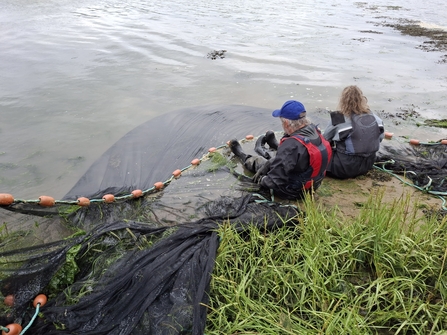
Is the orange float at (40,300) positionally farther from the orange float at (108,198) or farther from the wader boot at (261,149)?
the wader boot at (261,149)

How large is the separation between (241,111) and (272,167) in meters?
3.34

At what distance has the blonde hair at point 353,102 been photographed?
425cm

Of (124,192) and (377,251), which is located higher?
(377,251)

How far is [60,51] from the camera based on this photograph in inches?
410

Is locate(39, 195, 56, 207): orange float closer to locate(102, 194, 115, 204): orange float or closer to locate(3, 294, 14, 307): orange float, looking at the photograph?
locate(102, 194, 115, 204): orange float

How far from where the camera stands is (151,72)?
30.3ft

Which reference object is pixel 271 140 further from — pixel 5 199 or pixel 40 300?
pixel 40 300

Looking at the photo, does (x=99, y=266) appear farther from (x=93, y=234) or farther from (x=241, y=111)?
(x=241, y=111)

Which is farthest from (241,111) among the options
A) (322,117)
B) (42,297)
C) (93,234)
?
(42,297)

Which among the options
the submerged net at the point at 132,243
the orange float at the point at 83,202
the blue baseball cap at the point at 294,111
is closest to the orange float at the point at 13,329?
the submerged net at the point at 132,243

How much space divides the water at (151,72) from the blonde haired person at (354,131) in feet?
8.49

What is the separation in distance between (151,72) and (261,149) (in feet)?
17.0

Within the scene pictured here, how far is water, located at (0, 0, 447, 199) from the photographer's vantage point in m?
6.18

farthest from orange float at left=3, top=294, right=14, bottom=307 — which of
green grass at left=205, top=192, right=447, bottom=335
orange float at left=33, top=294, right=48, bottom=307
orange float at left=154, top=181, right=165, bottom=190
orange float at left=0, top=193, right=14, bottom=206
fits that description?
orange float at left=154, top=181, right=165, bottom=190
